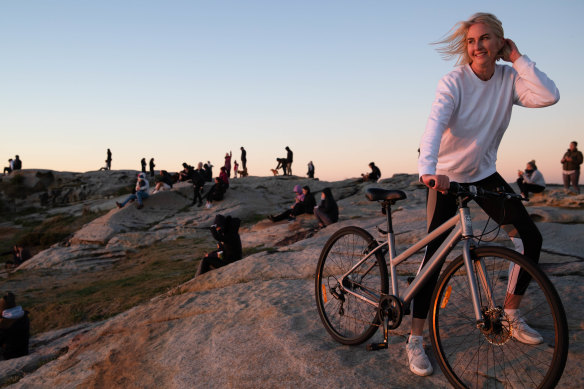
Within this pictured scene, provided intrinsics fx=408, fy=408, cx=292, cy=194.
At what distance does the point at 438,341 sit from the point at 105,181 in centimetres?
3572

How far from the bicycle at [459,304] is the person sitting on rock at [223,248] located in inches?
167

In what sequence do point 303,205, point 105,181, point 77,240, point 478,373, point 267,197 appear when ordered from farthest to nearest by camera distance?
point 105,181, point 267,197, point 77,240, point 303,205, point 478,373

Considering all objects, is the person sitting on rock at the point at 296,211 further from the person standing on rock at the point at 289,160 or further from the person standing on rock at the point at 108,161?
the person standing on rock at the point at 108,161

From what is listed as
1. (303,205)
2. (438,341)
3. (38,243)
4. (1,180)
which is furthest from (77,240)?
(1,180)

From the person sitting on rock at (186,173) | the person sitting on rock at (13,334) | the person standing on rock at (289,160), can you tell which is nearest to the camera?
the person sitting on rock at (13,334)

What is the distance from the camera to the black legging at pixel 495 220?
8.79 feet

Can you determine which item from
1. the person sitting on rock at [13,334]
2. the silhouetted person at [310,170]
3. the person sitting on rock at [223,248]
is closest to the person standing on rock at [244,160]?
the silhouetted person at [310,170]

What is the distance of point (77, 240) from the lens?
55.4ft

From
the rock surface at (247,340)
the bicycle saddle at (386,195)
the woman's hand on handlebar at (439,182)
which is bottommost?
the rock surface at (247,340)

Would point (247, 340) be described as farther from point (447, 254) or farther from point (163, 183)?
point (163, 183)

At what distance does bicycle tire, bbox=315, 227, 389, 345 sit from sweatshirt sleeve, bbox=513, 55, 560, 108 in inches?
59.0

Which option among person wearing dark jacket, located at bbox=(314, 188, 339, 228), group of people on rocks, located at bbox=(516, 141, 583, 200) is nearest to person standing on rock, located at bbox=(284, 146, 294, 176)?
person wearing dark jacket, located at bbox=(314, 188, 339, 228)

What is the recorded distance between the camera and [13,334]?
21.2ft

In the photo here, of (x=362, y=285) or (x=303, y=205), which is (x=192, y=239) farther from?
(x=362, y=285)
